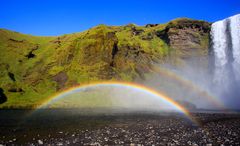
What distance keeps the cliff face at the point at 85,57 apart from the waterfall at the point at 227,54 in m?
33.2

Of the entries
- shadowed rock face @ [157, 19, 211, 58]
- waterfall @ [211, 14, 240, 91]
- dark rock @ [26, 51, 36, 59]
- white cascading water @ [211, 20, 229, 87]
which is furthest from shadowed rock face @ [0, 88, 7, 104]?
shadowed rock face @ [157, 19, 211, 58]

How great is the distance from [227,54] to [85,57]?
78962 mm

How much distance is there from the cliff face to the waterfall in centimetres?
3323

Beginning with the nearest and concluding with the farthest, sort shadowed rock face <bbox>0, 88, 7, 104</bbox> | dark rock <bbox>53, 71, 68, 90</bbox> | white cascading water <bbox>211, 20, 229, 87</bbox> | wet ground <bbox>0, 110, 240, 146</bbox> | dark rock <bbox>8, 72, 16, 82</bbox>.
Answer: wet ground <bbox>0, 110, 240, 146</bbox> < shadowed rock face <bbox>0, 88, 7, 104</bbox> < white cascading water <bbox>211, 20, 229, 87</bbox> < dark rock <bbox>53, 71, 68, 90</bbox> < dark rock <bbox>8, 72, 16, 82</bbox>

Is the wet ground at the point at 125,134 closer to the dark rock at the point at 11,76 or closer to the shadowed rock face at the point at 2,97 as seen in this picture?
the shadowed rock face at the point at 2,97

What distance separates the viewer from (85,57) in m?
158

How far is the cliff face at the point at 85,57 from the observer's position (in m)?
140

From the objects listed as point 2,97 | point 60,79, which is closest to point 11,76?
point 60,79

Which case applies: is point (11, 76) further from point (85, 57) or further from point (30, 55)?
point (85, 57)

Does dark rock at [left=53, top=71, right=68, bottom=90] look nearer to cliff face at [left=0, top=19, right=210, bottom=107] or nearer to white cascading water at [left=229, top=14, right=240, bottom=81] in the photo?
cliff face at [left=0, top=19, right=210, bottom=107]

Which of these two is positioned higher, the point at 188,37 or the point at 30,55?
the point at 188,37

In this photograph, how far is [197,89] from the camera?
142500 millimetres

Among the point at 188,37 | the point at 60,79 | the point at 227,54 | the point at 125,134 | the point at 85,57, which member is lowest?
the point at 125,134

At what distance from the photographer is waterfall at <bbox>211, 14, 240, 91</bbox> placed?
4658 inches
